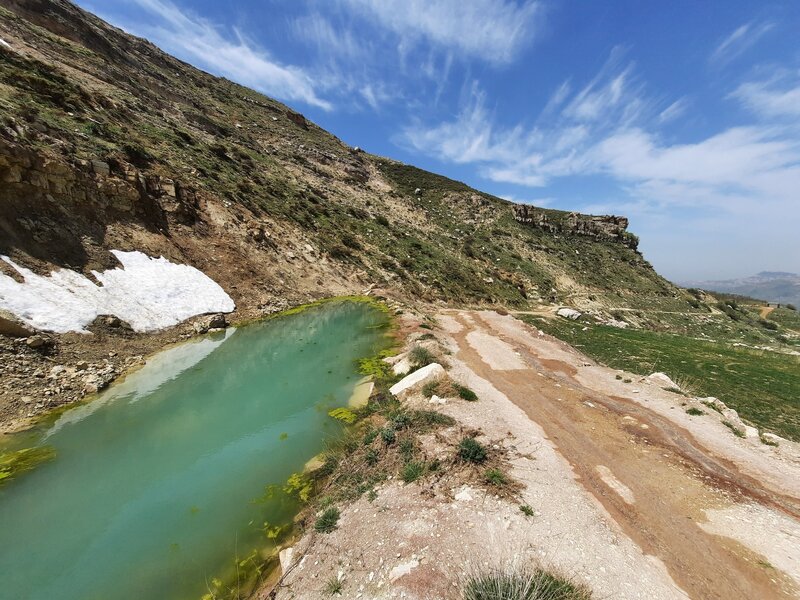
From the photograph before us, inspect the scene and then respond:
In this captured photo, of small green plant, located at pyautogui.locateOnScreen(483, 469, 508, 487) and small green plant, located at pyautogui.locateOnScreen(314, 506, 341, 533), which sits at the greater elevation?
small green plant, located at pyautogui.locateOnScreen(483, 469, 508, 487)

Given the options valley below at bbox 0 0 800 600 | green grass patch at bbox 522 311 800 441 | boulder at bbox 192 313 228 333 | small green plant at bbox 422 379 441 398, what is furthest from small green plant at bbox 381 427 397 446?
boulder at bbox 192 313 228 333

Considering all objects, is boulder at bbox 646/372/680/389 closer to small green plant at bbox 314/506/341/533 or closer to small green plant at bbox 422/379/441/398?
small green plant at bbox 422/379/441/398

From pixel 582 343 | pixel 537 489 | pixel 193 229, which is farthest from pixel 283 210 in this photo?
pixel 537 489

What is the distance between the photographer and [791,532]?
7.52m

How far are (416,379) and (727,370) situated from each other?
69.8ft

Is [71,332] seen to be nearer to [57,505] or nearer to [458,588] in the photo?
[57,505]

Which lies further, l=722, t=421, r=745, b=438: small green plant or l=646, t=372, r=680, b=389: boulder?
l=646, t=372, r=680, b=389: boulder

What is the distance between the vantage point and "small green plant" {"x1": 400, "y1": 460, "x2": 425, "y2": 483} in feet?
30.0

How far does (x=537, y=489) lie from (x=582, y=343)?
21914 mm

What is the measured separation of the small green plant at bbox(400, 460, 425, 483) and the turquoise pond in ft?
10.2

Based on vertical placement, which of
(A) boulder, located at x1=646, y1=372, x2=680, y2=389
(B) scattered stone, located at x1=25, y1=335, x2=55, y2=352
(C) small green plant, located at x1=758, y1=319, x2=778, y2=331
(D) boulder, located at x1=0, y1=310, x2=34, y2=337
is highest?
(C) small green plant, located at x1=758, y1=319, x2=778, y2=331

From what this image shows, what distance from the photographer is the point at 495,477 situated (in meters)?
8.90

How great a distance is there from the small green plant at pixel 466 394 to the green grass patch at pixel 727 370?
11574 millimetres

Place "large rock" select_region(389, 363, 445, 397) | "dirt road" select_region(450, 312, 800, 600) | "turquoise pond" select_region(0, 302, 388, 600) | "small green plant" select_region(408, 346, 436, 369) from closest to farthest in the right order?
1. "dirt road" select_region(450, 312, 800, 600)
2. "turquoise pond" select_region(0, 302, 388, 600)
3. "large rock" select_region(389, 363, 445, 397)
4. "small green plant" select_region(408, 346, 436, 369)
